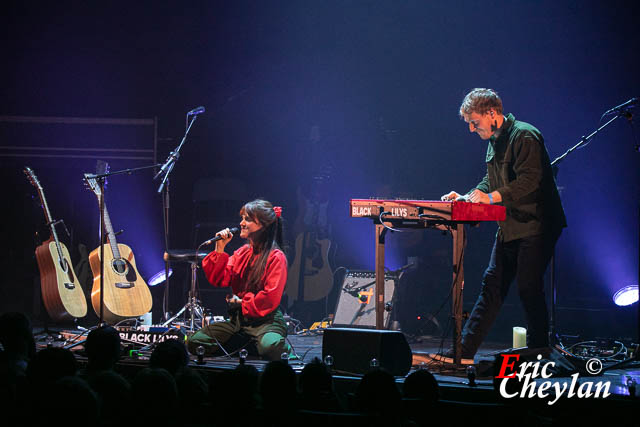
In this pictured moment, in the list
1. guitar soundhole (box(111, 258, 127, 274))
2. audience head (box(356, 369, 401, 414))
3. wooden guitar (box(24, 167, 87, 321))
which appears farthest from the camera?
guitar soundhole (box(111, 258, 127, 274))

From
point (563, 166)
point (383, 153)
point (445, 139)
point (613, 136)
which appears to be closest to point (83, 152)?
point (383, 153)

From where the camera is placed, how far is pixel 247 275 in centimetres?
539

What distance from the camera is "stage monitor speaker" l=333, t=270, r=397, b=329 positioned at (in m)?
6.64

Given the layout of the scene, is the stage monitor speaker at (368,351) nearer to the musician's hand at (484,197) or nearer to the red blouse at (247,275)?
the red blouse at (247,275)

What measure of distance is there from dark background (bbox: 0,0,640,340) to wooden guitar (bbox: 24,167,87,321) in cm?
139

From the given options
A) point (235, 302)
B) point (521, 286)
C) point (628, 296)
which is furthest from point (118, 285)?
point (628, 296)

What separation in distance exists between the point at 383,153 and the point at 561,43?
2.71 meters

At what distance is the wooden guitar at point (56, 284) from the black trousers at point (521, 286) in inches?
165

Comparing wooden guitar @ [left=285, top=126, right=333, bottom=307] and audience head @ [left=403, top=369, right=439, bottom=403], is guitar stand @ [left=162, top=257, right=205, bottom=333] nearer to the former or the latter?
wooden guitar @ [left=285, top=126, right=333, bottom=307]

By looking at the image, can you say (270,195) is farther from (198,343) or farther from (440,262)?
(198,343)

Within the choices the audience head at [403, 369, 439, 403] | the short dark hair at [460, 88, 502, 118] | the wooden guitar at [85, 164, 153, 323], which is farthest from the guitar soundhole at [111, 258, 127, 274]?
the audience head at [403, 369, 439, 403]

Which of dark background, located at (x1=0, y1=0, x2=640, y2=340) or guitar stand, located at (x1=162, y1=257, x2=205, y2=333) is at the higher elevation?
dark background, located at (x1=0, y1=0, x2=640, y2=340)

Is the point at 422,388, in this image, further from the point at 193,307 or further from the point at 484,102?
the point at 193,307

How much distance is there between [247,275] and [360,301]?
1.84 meters
